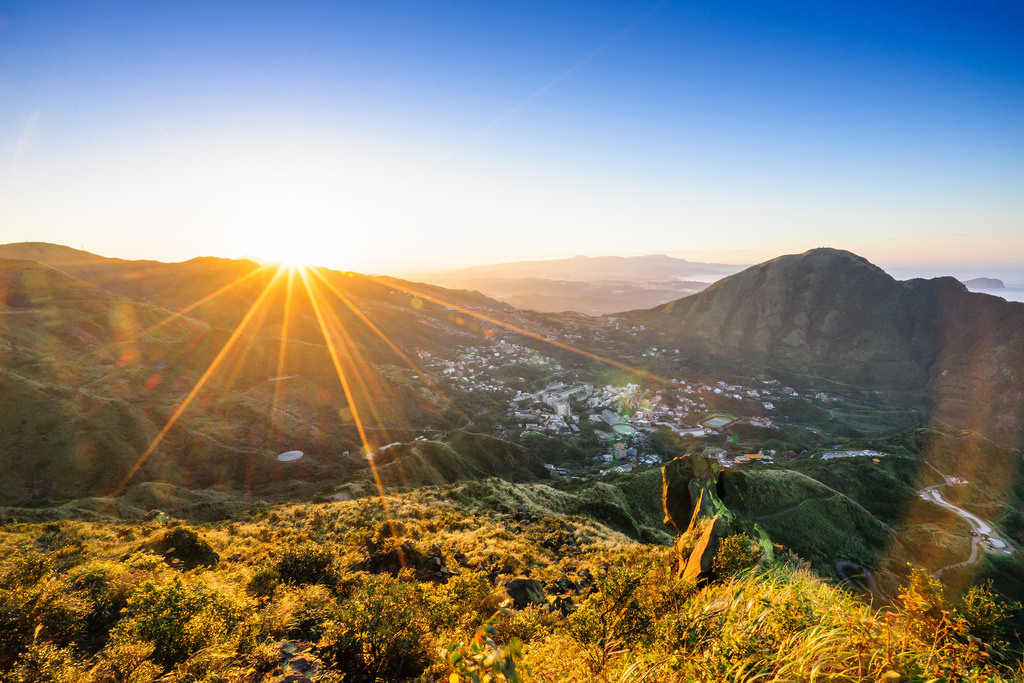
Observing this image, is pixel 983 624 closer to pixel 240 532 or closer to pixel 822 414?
pixel 240 532

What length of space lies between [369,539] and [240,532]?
28.0 ft

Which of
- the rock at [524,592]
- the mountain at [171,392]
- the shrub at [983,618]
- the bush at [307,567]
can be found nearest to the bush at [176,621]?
the bush at [307,567]

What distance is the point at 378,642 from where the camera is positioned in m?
5.32

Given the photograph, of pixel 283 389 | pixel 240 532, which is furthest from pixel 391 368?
pixel 240 532

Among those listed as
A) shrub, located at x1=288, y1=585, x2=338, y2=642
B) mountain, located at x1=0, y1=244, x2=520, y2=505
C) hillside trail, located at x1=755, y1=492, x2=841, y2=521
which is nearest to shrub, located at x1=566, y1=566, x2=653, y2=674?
shrub, located at x1=288, y1=585, x2=338, y2=642

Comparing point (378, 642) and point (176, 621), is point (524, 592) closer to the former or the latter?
point (378, 642)

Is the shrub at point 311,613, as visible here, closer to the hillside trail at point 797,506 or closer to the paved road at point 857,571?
the hillside trail at point 797,506

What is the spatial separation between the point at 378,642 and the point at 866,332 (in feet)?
684

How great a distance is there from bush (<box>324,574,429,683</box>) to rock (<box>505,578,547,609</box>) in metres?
3.79

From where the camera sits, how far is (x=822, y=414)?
381 ft

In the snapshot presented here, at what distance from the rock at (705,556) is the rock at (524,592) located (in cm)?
334

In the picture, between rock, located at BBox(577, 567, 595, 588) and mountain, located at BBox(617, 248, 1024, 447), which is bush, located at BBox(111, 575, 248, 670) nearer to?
rock, located at BBox(577, 567, 595, 588)

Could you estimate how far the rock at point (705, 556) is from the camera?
790 centimetres

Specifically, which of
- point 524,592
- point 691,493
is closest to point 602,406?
point 691,493
